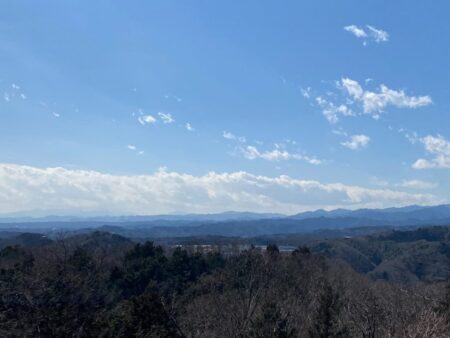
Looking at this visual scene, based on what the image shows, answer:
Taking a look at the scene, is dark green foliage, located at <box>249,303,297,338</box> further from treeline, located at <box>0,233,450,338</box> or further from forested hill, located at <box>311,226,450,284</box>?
forested hill, located at <box>311,226,450,284</box>

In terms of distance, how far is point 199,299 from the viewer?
1325 inches

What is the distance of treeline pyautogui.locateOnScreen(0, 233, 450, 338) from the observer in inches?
502

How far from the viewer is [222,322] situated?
2609 centimetres

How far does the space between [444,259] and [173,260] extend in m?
62.3

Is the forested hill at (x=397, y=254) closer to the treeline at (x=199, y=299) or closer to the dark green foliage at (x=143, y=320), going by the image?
the treeline at (x=199, y=299)

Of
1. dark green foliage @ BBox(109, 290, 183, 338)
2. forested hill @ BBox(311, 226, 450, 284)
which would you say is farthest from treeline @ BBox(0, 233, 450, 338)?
forested hill @ BBox(311, 226, 450, 284)

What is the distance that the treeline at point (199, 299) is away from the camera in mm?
12750

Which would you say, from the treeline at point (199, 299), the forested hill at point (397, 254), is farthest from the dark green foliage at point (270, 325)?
the forested hill at point (397, 254)

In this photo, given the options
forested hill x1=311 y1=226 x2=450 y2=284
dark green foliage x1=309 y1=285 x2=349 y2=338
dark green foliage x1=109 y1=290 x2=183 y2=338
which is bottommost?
forested hill x1=311 y1=226 x2=450 y2=284

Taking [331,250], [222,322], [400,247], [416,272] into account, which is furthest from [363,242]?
[222,322]

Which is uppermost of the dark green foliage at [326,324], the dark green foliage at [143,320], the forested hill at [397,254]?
the dark green foliage at [143,320]

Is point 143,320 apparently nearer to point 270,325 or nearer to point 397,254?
point 270,325

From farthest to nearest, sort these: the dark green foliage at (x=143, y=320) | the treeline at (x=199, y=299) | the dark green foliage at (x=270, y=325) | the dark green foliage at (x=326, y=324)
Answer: the dark green foliage at (x=326, y=324) < the dark green foliage at (x=270, y=325) < the dark green foliage at (x=143, y=320) < the treeline at (x=199, y=299)

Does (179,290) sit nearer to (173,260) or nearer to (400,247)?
(173,260)
